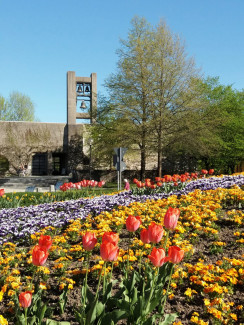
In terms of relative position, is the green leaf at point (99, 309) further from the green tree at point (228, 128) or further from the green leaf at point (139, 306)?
the green tree at point (228, 128)

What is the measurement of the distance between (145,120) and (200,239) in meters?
14.7

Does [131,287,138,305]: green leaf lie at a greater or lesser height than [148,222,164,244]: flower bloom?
lesser

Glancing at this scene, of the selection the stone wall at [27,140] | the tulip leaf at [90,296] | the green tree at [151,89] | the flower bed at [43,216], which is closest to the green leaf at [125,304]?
the tulip leaf at [90,296]

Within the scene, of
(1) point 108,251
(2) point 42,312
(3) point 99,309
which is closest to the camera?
(1) point 108,251

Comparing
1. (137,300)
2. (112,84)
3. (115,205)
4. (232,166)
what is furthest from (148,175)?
(137,300)

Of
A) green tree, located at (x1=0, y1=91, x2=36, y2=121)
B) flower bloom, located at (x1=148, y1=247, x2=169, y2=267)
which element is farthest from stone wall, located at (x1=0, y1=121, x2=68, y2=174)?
flower bloom, located at (x1=148, y1=247, x2=169, y2=267)

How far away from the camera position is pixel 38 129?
32.3 m

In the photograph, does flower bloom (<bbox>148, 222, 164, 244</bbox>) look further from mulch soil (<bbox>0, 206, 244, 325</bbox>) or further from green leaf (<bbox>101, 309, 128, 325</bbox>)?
mulch soil (<bbox>0, 206, 244, 325</bbox>)

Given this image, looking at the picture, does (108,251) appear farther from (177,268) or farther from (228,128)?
(228,128)

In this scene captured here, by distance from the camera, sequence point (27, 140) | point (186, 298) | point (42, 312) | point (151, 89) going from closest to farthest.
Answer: point (42, 312)
point (186, 298)
point (151, 89)
point (27, 140)

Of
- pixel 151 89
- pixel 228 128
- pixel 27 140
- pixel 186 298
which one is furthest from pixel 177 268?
pixel 27 140

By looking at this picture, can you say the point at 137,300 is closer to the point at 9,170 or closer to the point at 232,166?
the point at 232,166

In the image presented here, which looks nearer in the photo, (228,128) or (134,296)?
(134,296)

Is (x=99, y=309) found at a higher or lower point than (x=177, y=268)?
higher
